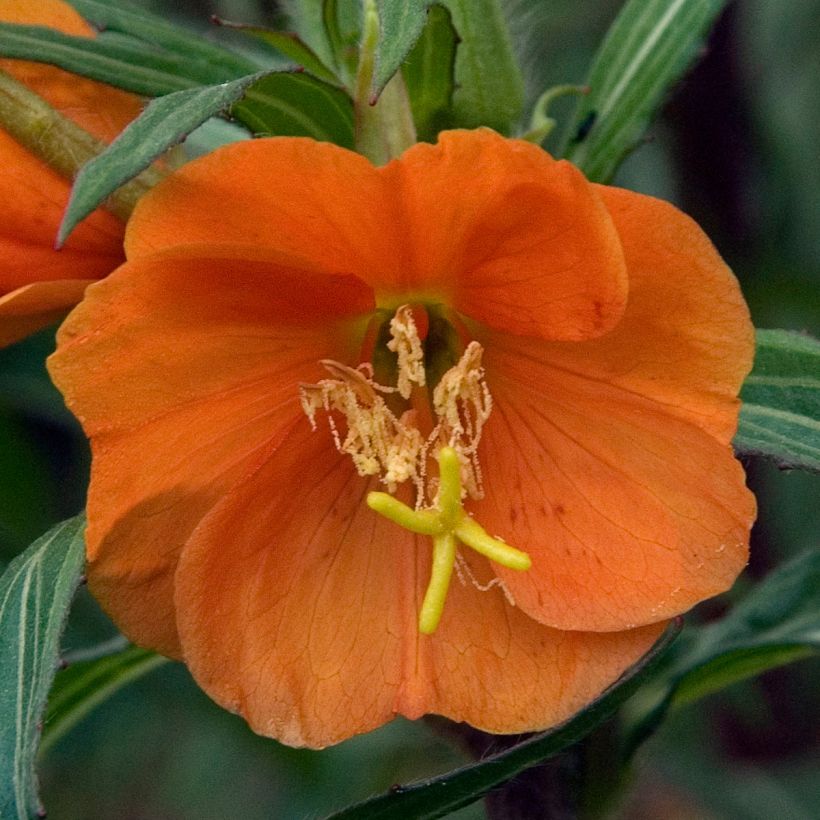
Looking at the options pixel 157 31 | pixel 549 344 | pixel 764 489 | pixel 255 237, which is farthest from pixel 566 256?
pixel 764 489

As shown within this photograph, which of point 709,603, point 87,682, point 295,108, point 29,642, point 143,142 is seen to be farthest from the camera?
point 709,603

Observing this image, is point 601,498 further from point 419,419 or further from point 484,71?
point 484,71

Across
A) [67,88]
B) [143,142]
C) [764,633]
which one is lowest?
[764,633]

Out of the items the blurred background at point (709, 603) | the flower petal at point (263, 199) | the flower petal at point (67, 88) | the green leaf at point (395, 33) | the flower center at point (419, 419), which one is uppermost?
the green leaf at point (395, 33)

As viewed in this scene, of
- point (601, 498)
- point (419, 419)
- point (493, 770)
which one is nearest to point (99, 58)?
point (419, 419)

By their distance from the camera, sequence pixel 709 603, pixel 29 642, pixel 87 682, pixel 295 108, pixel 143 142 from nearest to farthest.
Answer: pixel 143 142
pixel 29 642
pixel 295 108
pixel 87 682
pixel 709 603

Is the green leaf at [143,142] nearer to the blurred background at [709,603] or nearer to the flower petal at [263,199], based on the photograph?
the flower petal at [263,199]

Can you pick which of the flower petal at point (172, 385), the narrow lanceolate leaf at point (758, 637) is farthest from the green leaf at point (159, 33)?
the narrow lanceolate leaf at point (758, 637)
